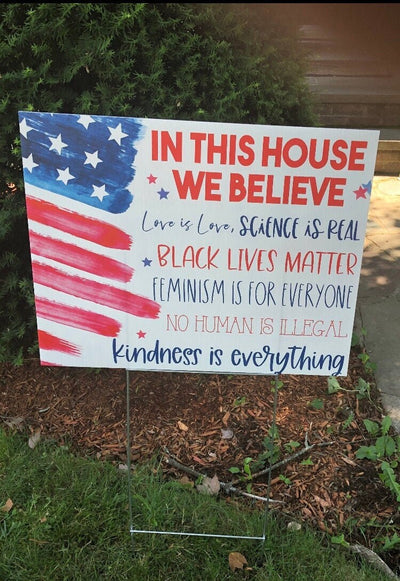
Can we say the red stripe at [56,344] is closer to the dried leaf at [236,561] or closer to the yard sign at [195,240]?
the yard sign at [195,240]

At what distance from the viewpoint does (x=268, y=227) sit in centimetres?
184

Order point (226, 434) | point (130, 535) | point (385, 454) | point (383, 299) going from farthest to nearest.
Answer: point (383, 299), point (226, 434), point (385, 454), point (130, 535)

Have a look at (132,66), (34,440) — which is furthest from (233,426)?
(132,66)

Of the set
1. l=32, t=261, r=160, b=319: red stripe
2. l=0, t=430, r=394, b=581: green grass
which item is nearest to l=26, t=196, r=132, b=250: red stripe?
l=32, t=261, r=160, b=319: red stripe

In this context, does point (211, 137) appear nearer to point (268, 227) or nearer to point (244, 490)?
point (268, 227)

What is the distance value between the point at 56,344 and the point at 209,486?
92cm

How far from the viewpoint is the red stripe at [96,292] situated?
1.93m

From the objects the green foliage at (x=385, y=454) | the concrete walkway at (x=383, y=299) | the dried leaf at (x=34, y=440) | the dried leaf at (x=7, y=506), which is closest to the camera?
the dried leaf at (x=7, y=506)

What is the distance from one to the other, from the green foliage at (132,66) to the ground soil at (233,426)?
0.55 m

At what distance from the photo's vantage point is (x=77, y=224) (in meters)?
1.85

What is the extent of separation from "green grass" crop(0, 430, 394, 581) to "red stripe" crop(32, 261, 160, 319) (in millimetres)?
837

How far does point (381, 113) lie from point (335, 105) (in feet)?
2.13

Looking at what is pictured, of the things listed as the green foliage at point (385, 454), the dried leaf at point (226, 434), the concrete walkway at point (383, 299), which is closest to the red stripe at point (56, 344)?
the dried leaf at point (226, 434)

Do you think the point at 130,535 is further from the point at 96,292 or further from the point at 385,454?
the point at 385,454
